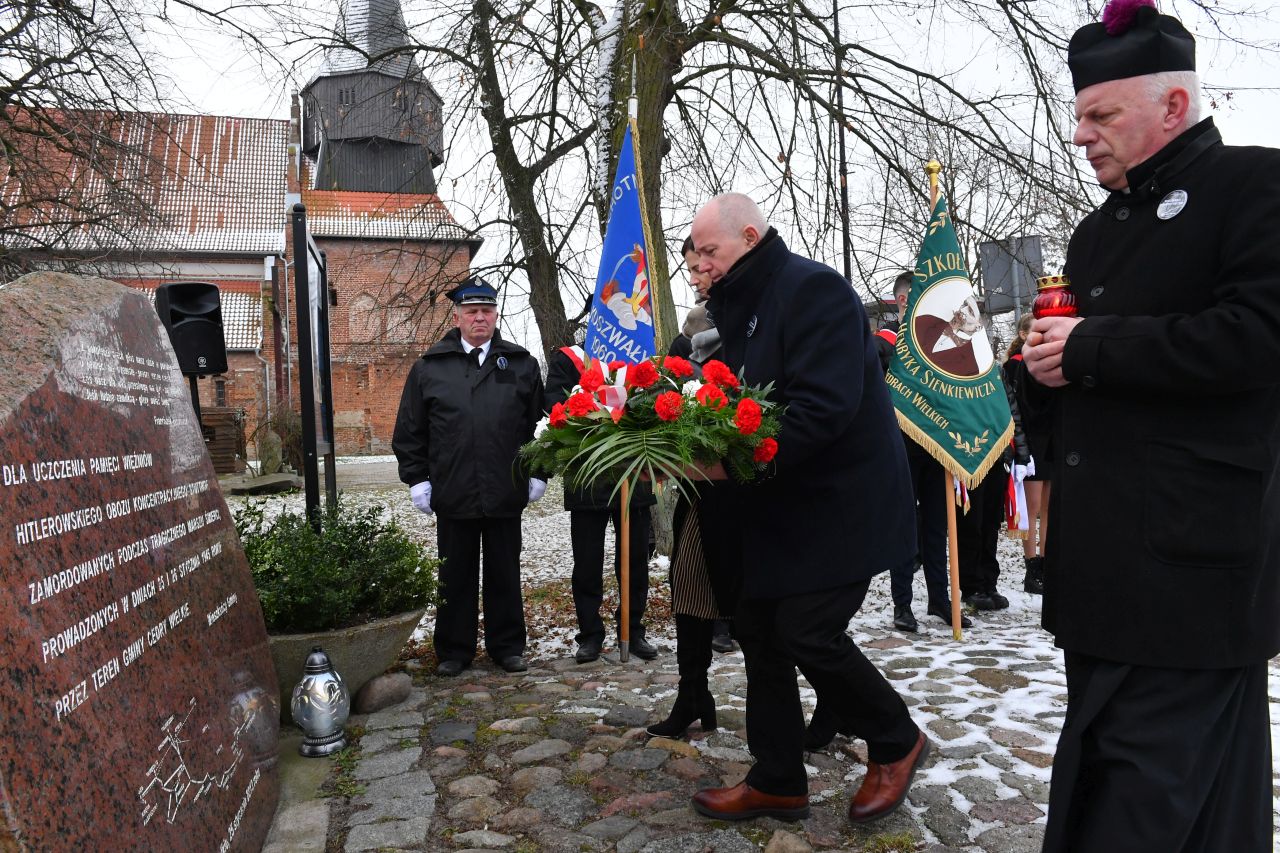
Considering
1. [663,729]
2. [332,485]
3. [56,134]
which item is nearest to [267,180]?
[56,134]

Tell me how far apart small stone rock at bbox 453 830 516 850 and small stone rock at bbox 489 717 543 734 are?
3.58ft

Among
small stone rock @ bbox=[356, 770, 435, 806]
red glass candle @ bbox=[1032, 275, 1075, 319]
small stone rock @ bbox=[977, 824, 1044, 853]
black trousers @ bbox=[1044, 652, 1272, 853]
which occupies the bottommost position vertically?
small stone rock @ bbox=[356, 770, 435, 806]

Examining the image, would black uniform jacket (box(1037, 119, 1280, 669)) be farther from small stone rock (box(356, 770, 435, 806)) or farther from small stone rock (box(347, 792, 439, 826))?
small stone rock (box(356, 770, 435, 806))

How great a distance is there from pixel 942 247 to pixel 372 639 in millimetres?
4430

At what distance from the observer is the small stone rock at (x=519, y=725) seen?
4469 millimetres

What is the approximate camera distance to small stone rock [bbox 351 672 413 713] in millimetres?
4820

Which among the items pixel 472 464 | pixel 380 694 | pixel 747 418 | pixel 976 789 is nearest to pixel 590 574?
pixel 472 464

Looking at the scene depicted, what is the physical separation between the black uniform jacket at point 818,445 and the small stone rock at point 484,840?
3.95 ft

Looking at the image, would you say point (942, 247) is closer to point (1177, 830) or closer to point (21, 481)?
point (1177, 830)

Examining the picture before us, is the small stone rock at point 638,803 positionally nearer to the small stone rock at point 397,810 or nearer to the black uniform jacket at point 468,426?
the small stone rock at point 397,810

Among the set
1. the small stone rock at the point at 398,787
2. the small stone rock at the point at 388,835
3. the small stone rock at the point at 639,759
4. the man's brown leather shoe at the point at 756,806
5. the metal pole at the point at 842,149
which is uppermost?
the metal pole at the point at 842,149

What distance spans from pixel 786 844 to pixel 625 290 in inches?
161

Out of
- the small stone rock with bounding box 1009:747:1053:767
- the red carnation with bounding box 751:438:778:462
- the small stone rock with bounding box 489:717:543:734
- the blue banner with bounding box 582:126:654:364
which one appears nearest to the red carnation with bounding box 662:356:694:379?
the red carnation with bounding box 751:438:778:462

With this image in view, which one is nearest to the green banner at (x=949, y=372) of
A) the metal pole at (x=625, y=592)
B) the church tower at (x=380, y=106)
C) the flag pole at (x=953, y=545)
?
the flag pole at (x=953, y=545)
